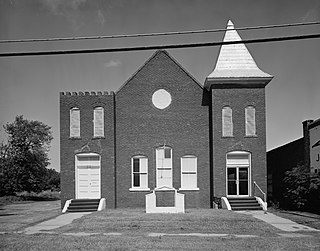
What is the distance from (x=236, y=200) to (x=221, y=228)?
8.92 meters

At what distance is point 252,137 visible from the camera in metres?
26.7

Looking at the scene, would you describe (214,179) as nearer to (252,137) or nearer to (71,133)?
(252,137)

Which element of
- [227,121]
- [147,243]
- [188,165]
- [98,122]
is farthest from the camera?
[98,122]

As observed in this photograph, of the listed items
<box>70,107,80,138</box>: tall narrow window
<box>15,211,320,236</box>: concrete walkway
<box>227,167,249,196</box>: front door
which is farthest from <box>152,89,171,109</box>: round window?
<box>15,211,320,236</box>: concrete walkway

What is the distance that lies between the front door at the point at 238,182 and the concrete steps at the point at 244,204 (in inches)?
32.6

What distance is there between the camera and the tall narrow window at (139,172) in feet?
88.7

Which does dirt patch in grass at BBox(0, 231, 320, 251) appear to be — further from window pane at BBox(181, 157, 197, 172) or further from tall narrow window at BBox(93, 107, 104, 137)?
tall narrow window at BBox(93, 107, 104, 137)

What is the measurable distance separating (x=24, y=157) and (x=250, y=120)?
40759mm

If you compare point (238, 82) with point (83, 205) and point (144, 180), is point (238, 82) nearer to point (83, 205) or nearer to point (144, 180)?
point (144, 180)

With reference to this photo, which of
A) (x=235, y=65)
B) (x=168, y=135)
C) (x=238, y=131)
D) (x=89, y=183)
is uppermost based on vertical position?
(x=235, y=65)

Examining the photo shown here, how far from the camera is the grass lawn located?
13195 millimetres

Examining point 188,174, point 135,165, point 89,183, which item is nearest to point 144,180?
point 135,165

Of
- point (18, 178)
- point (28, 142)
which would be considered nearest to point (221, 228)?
point (18, 178)

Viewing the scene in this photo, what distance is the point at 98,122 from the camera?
27.5 m
